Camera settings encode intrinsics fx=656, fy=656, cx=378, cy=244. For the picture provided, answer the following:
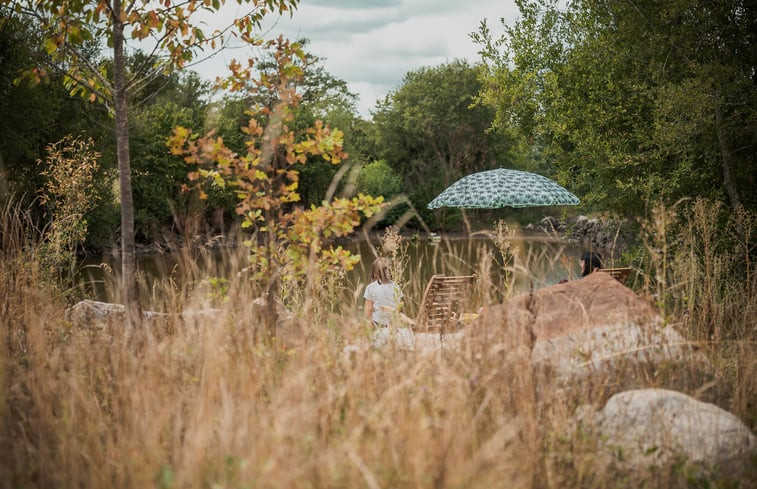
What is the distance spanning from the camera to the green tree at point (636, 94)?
316 inches

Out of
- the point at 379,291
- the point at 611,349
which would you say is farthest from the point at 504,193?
the point at 611,349

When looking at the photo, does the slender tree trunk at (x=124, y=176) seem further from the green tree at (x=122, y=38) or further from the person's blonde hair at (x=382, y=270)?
the person's blonde hair at (x=382, y=270)

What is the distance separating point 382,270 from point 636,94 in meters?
5.78

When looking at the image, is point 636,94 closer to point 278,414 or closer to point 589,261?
point 589,261

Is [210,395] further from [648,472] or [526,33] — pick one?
[526,33]

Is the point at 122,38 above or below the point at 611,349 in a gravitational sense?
above

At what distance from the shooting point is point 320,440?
2648 millimetres

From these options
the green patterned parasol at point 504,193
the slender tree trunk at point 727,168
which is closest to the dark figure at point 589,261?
the green patterned parasol at point 504,193

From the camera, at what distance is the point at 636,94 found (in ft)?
33.0

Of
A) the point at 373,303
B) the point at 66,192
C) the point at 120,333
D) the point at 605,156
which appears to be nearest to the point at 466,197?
the point at 605,156

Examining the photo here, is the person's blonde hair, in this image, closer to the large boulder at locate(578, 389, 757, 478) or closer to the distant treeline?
the distant treeline

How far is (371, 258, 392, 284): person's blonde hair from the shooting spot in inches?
260

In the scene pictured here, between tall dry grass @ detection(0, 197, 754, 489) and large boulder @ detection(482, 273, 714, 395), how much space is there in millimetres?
172

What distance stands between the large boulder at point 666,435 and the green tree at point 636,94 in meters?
2.65
